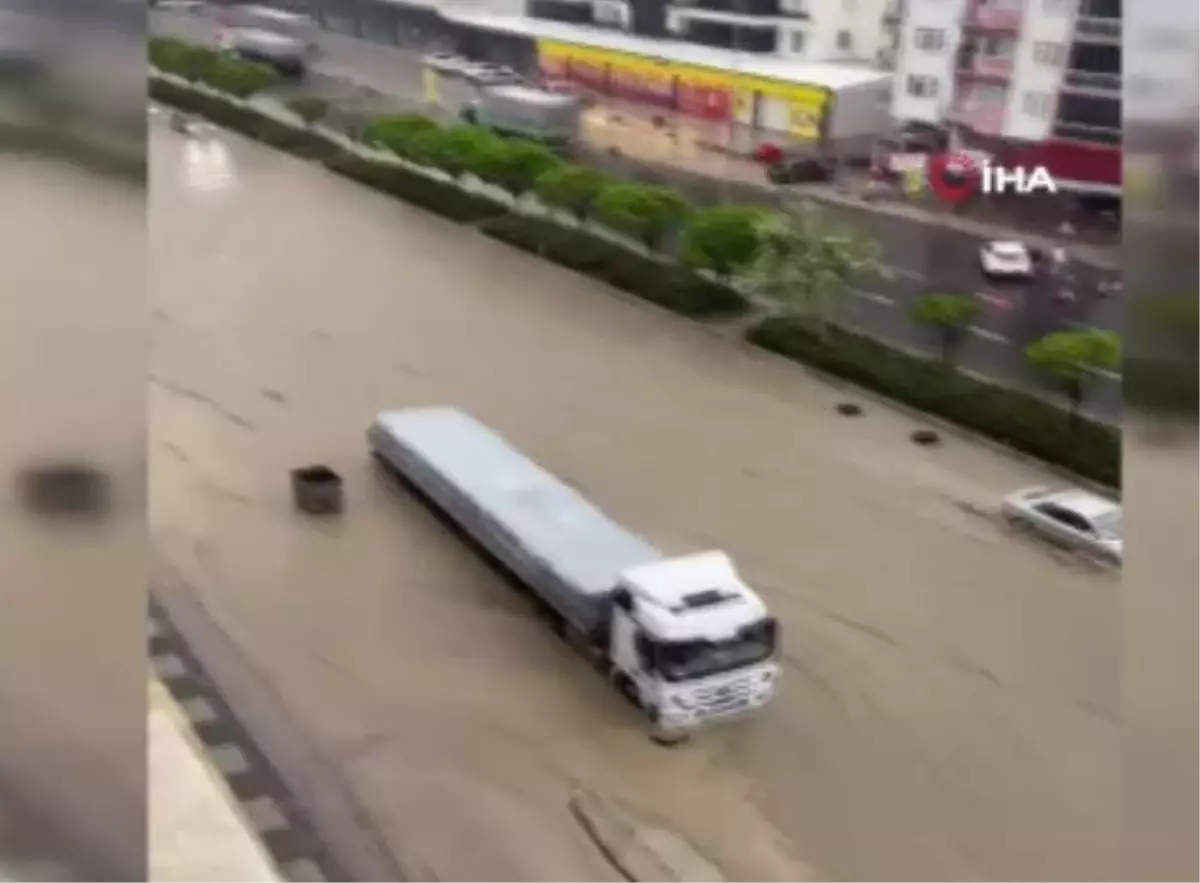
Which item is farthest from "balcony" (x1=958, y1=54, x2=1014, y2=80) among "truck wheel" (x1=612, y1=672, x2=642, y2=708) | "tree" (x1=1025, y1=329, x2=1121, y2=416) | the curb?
the curb

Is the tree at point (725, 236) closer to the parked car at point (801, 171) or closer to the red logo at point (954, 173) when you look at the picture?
the parked car at point (801, 171)

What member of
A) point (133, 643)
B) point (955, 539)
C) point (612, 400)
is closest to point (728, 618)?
point (955, 539)

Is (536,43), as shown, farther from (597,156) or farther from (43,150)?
(43,150)

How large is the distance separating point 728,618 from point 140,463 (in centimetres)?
99

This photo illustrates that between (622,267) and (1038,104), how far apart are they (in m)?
0.74

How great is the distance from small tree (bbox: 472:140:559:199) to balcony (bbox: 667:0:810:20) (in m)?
0.35

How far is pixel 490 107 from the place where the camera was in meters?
2.80

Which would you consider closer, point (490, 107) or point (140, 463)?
point (140, 463)

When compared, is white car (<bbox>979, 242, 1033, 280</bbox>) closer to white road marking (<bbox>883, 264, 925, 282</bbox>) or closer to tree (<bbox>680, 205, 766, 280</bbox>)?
white road marking (<bbox>883, 264, 925, 282</bbox>)

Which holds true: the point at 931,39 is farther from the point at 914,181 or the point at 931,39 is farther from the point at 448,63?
the point at 448,63

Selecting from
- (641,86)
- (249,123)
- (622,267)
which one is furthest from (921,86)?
(249,123)

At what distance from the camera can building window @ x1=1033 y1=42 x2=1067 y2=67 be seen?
7.77 ft

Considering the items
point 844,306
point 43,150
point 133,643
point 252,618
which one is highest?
point 43,150

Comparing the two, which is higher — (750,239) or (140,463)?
(140,463)
